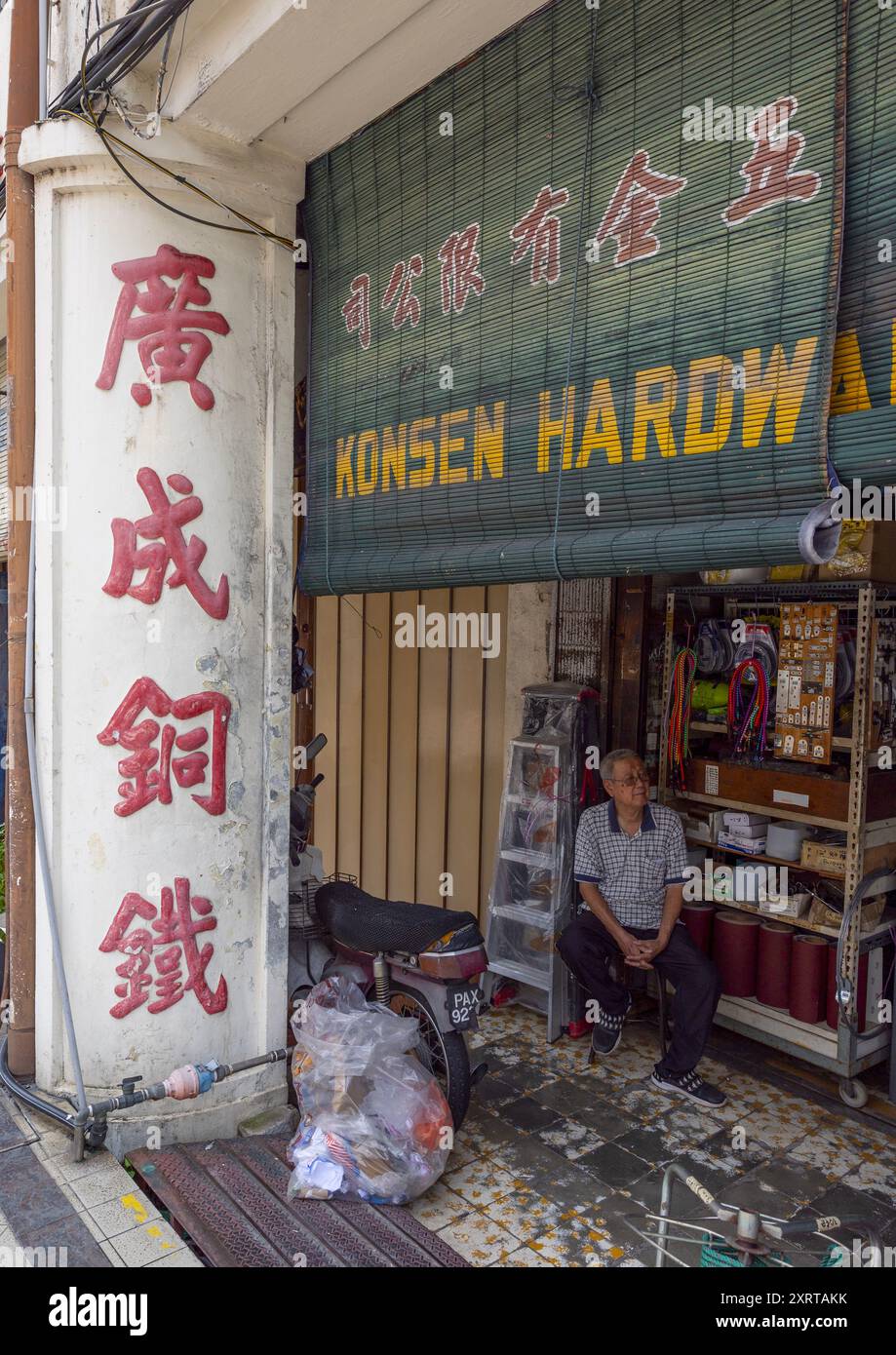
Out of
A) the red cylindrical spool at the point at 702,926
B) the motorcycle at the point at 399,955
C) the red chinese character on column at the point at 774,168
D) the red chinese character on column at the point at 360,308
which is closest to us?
the red chinese character on column at the point at 774,168

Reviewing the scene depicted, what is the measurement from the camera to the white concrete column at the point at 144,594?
3.80m

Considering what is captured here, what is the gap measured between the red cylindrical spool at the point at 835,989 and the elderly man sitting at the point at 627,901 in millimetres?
621

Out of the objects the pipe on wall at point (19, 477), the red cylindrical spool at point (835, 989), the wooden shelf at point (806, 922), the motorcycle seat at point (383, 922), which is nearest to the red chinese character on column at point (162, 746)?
the pipe on wall at point (19, 477)

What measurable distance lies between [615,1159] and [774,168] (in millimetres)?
3649

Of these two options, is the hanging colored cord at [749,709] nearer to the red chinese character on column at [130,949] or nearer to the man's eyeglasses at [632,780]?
the man's eyeglasses at [632,780]

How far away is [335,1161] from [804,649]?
10.1ft

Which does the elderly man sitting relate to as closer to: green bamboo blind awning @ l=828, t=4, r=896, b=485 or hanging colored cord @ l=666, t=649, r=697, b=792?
hanging colored cord @ l=666, t=649, r=697, b=792

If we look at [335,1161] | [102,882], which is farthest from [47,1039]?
[335,1161]

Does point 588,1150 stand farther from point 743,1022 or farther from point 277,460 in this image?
point 277,460

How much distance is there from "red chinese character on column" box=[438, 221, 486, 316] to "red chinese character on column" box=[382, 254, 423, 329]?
15 cm

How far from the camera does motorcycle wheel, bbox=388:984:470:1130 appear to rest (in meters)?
3.87

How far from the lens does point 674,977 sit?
4.58m

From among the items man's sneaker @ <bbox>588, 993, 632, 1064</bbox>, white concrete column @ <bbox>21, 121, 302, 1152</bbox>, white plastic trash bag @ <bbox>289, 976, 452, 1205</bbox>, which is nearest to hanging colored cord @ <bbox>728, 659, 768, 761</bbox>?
man's sneaker @ <bbox>588, 993, 632, 1064</bbox>

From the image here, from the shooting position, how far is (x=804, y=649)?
4.62 m
